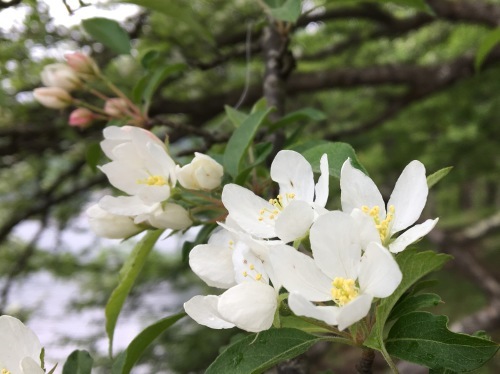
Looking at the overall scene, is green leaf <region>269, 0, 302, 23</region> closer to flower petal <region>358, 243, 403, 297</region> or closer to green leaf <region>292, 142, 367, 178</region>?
green leaf <region>292, 142, 367, 178</region>

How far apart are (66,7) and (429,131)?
7.53ft

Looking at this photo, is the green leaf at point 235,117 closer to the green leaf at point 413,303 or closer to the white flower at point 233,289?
the white flower at point 233,289

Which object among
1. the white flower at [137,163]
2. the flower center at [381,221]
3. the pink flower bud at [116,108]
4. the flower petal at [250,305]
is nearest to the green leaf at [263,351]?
the flower petal at [250,305]

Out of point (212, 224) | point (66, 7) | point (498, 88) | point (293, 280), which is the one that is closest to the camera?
point (293, 280)

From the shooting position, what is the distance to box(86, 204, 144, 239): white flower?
2.49 feet

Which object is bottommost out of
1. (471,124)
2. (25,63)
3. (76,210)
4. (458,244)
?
(458,244)

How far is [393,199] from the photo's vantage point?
61 centimetres

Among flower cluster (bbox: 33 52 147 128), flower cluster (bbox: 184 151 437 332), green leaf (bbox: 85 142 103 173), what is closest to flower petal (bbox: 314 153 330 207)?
flower cluster (bbox: 184 151 437 332)

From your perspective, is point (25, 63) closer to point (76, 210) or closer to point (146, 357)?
point (76, 210)

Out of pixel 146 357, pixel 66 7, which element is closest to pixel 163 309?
pixel 146 357

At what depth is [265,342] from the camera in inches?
22.2

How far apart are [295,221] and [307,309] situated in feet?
0.33

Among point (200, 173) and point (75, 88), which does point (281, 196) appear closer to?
point (200, 173)

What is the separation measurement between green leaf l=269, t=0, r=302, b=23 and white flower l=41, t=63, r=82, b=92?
0.38 metres
